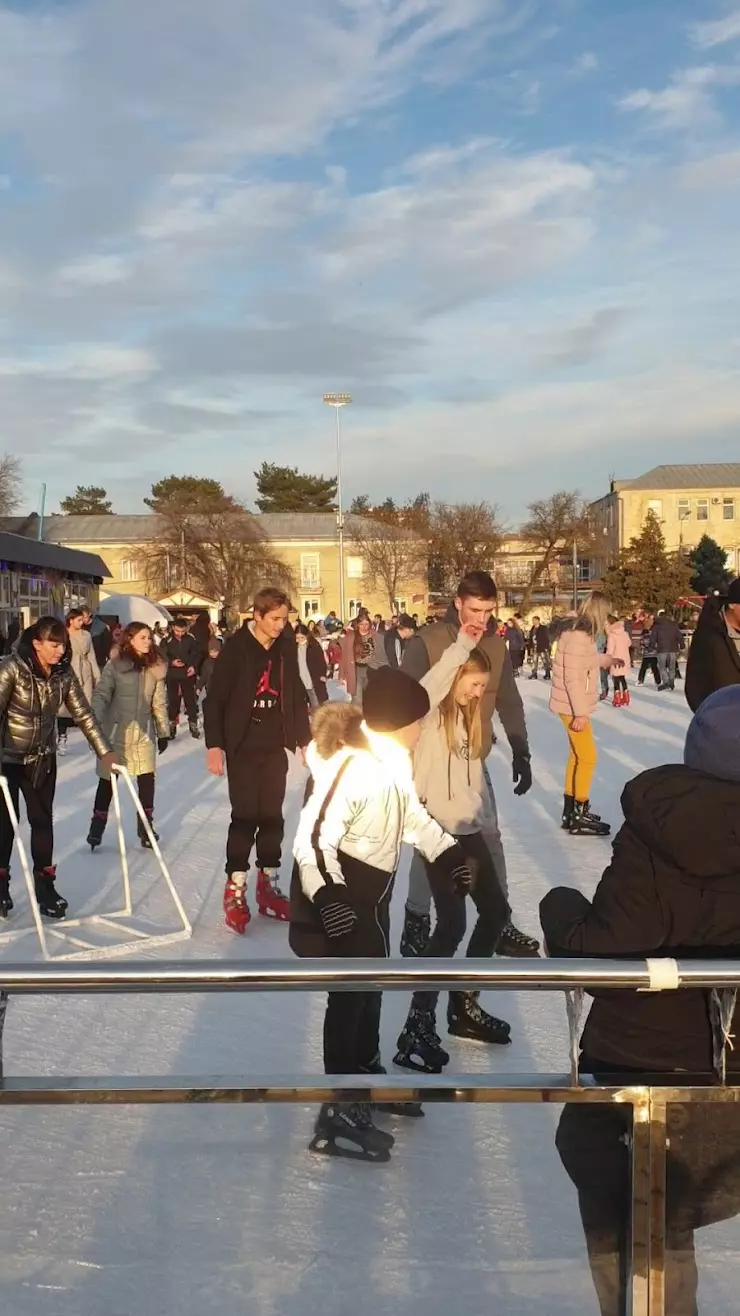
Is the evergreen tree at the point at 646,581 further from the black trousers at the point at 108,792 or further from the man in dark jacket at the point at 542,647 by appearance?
the black trousers at the point at 108,792

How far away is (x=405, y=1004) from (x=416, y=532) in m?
66.2

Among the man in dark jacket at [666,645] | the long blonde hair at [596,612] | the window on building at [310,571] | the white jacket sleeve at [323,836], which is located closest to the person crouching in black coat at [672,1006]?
the white jacket sleeve at [323,836]

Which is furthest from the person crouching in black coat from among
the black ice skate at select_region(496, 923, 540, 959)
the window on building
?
the window on building

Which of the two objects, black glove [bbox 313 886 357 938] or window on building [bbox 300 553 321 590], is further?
window on building [bbox 300 553 321 590]

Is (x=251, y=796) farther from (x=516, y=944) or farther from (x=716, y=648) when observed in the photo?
(x=716, y=648)

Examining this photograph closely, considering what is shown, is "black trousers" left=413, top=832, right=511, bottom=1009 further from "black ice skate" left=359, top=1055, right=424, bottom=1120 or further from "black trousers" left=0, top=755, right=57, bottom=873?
"black trousers" left=0, top=755, right=57, bottom=873

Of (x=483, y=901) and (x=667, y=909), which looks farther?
(x=483, y=901)

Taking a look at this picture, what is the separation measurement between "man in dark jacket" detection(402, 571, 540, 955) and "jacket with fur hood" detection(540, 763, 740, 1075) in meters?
2.31

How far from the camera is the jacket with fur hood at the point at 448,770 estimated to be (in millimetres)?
4207

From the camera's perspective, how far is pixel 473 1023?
13.7 feet

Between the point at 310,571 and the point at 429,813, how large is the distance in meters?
77.8

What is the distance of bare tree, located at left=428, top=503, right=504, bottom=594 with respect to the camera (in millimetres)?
64750

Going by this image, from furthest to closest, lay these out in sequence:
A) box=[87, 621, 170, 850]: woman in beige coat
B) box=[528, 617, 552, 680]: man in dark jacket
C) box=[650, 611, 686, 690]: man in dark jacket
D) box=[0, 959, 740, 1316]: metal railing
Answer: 1. box=[528, 617, 552, 680]: man in dark jacket
2. box=[650, 611, 686, 690]: man in dark jacket
3. box=[87, 621, 170, 850]: woman in beige coat
4. box=[0, 959, 740, 1316]: metal railing

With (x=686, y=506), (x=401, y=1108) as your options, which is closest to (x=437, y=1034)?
(x=401, y=1108)
